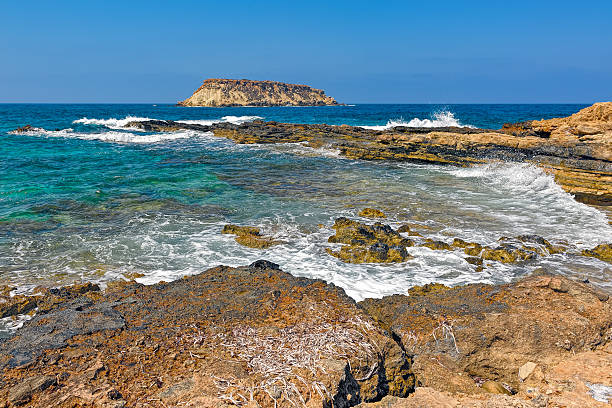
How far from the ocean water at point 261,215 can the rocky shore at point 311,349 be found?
1950mm

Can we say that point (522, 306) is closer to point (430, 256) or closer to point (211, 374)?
point (430, 256)

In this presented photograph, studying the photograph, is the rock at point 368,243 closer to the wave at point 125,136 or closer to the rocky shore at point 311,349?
the rocky shore at point 311,349

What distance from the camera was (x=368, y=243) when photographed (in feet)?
27.9

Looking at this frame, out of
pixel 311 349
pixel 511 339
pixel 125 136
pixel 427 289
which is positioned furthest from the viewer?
pixel 125 136

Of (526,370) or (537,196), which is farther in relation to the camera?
(537,196)

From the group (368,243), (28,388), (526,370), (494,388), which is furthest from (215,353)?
(368,243)

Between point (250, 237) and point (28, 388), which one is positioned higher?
point (28, 388)

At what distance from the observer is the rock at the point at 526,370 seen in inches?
155

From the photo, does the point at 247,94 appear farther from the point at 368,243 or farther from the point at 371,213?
the point at 368,243

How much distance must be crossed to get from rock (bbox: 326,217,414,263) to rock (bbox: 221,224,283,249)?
152 cm

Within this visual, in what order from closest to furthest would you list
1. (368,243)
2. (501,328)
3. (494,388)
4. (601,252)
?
(494,388)
(501,328)
(601,252)
(368,243)

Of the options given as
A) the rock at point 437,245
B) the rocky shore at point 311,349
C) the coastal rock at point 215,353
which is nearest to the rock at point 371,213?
the rock at point 437,245

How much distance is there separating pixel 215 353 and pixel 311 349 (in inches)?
36.7

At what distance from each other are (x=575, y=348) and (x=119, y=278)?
733 centimetres
